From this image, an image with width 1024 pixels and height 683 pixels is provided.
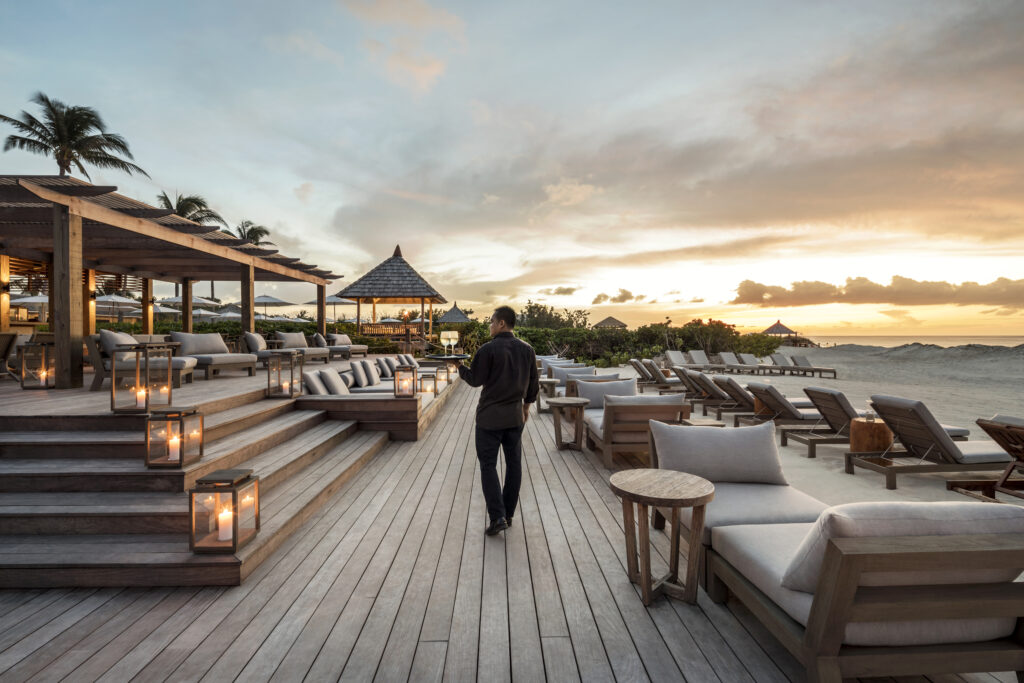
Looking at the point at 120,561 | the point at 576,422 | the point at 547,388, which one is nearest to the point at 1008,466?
the point at 576,422

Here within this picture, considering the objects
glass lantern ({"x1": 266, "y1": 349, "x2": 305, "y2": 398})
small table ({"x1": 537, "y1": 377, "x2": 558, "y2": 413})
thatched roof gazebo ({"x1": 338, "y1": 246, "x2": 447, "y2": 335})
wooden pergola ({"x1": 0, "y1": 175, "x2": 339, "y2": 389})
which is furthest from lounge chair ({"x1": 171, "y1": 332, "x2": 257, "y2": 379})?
small table ({"x1": 537, "y1": 377, "x2": 558, "y2": 413})

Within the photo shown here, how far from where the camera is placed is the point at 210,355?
755cm

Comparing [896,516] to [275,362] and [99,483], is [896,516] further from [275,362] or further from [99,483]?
[275,362]

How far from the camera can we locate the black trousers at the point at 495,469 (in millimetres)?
3162

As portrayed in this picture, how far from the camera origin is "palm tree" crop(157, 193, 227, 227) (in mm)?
25328

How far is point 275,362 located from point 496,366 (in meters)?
4.06

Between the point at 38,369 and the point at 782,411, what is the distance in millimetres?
9903

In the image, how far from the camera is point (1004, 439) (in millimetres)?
4074

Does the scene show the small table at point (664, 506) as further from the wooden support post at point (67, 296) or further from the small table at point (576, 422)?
the wooden support post at point (67, 296)

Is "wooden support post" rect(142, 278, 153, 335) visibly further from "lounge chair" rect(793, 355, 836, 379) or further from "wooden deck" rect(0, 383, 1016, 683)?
"lounge chair" rect(793, 355, 836, 379)

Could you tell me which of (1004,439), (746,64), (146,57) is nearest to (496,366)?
(1004,439)

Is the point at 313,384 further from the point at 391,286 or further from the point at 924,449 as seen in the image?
the point at 391,286

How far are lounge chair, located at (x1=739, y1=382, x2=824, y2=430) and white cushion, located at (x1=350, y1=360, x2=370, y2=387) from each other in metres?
5.99

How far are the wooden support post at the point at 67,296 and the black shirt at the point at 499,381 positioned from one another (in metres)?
5.56
